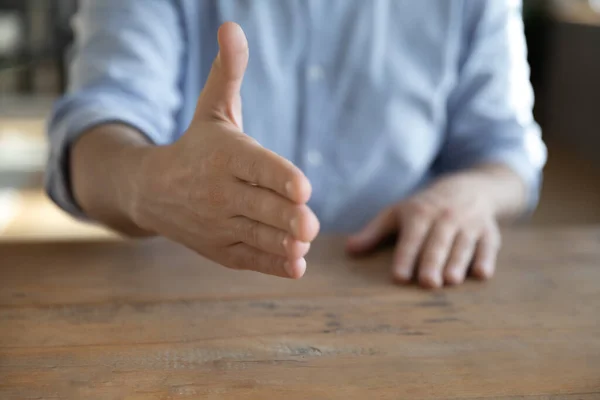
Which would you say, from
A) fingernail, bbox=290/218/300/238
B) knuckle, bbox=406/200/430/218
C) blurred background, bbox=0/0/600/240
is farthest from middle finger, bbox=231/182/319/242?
blurred background, bbox=0/0/600/240

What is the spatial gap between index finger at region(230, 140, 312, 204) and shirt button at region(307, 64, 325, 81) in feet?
1.43

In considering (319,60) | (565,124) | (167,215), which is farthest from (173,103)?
(565,124)

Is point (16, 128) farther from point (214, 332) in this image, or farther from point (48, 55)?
point (214, 332)

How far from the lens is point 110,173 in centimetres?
60

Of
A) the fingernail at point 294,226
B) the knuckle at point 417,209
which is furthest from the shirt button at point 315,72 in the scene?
the fingernail at point 294,226

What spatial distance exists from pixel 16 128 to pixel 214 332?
363 centimetres

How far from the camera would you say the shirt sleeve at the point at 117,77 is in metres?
0.70

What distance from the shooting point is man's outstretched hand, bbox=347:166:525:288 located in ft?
1.90

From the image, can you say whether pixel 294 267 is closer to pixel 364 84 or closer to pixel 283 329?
pixel 283 329

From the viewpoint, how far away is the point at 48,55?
404 cm

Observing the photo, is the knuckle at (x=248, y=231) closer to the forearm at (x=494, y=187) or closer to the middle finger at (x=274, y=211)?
the middle finger at (x=274, y=211)

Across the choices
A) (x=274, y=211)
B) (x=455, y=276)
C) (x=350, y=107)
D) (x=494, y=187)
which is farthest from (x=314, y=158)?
(x=274, y=211)

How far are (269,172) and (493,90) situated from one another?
1.85 feet

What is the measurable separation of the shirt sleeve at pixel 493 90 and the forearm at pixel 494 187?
5 centimetres
